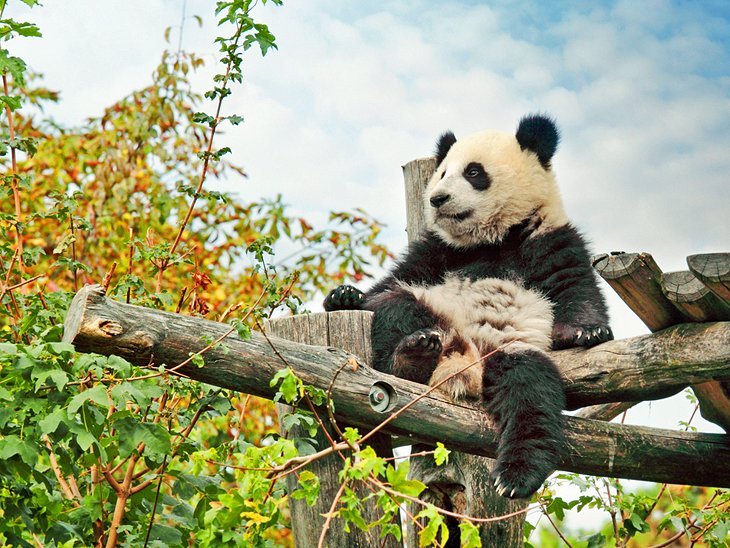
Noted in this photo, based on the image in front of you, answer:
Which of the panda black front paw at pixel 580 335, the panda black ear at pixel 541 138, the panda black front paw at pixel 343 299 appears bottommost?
the panda black front paw at pixel 580 335

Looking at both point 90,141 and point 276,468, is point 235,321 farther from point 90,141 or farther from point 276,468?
point 90,141

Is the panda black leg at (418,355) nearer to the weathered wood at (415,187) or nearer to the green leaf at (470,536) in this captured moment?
the weathered wood at (415,187)

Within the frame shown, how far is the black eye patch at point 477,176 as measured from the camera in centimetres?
425

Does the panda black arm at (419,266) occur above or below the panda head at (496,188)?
below

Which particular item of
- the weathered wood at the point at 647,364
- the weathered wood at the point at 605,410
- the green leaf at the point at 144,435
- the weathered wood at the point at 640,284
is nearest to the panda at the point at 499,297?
the weathered wood at the point at 647,364

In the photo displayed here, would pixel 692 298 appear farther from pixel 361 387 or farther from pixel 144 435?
pixel 144 435

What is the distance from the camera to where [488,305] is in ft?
12.6

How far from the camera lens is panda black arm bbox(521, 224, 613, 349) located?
3.49 meters

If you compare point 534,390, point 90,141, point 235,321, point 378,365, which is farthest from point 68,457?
point 90,141

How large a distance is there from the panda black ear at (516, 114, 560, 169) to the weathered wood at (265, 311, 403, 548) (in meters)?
1.43

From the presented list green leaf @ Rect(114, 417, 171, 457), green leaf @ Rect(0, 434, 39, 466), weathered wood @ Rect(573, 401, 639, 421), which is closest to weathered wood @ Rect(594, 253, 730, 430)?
weathered wood @ Rect(573, 401, 639, 421)

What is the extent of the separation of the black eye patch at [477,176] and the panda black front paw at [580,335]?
36.8 inches

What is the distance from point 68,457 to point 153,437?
389mm

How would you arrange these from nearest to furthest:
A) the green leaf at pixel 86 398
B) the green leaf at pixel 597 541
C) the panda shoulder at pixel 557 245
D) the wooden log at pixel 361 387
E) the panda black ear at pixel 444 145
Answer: the green leaf at pixel 86 398 < the wooden log at pixel 361 387 < the green leaf at pixel 597 541 < the panda shoulder at pixel 557 245 < the panda black ear at pixel 444 145
